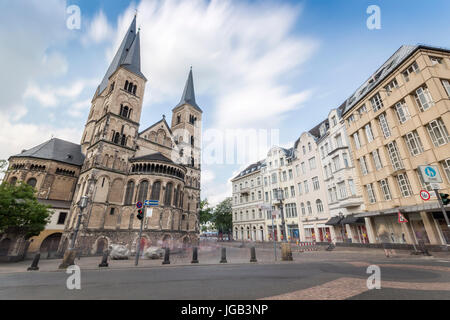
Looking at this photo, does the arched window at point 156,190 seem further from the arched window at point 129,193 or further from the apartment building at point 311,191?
the apartment building at point 311,191

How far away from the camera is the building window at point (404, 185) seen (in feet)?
58.7

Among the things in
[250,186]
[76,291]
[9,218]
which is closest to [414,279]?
[76,291]

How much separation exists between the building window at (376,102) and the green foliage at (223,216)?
144ft

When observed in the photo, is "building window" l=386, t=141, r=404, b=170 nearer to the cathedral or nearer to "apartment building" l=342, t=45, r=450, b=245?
"apartment building" l=342, t=45, r=450, b=245

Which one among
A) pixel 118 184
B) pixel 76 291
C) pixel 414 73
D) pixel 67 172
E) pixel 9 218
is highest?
pixel 414 73

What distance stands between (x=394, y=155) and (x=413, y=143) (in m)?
2.02

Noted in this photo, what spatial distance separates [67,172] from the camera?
3306cm

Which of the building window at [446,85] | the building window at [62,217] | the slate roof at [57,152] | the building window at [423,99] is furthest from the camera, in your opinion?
the slate roof at [57,152]

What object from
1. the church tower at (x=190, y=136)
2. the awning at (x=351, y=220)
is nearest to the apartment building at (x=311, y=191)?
the awning at (x=351, y=220)
